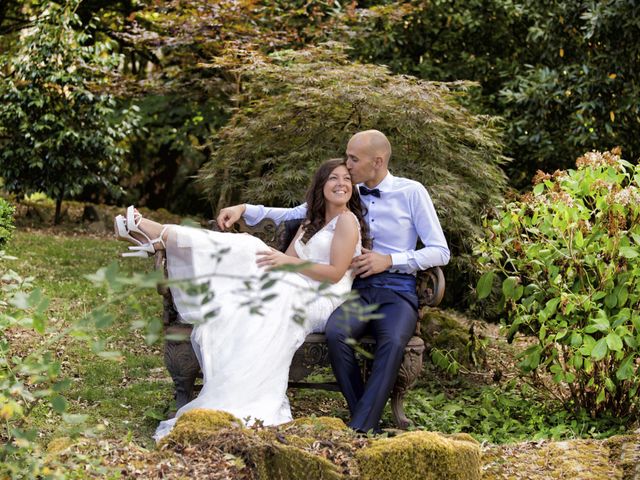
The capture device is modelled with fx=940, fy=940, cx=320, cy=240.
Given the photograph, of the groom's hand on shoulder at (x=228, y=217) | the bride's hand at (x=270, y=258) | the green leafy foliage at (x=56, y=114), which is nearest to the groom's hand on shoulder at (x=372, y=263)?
the bride's hand at (x=270, y=258)

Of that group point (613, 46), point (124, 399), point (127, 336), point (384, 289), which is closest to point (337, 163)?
point (384, 289)

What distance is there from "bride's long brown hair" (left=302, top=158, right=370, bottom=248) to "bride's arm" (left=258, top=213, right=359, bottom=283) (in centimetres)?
19

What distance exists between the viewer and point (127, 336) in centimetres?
665

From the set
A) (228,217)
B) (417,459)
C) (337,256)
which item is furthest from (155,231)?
(417,459)

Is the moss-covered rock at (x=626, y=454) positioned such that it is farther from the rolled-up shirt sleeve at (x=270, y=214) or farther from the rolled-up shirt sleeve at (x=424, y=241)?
the rolled-up shirt sleeve at (x=270, y=214)

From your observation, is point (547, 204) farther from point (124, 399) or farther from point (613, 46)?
point (613, 46)

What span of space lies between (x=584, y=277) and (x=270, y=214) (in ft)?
5.52

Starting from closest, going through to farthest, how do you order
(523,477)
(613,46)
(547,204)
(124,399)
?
(523,477) → (547,204) → (124,399) → (613,46)

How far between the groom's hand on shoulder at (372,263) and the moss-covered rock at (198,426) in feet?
4.61

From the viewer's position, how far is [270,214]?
512cm

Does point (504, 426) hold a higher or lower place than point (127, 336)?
higher

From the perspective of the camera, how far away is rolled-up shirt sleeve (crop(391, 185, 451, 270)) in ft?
15.5

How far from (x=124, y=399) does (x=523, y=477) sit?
2.49m

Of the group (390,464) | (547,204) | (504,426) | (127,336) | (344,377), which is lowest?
(127,336)
